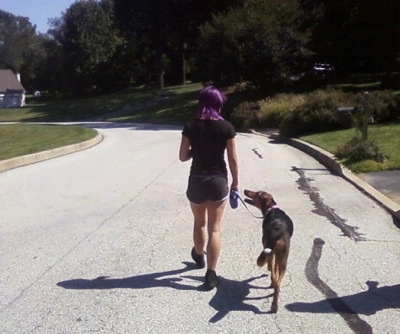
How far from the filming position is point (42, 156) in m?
19.5

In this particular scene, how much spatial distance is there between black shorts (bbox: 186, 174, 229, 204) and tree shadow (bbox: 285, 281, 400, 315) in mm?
1180

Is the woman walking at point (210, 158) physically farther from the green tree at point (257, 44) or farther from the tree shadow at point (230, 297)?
the green tree at point (257, 44)

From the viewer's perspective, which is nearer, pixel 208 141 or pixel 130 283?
pixel 208 141

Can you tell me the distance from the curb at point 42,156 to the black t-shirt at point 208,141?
11154 millimetres

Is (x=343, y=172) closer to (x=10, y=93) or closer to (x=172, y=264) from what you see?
(x=172, y=264)

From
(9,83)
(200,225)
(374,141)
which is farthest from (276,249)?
(9,83)

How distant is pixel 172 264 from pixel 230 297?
1298 mm

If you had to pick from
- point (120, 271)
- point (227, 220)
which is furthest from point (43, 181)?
point (120, 271)

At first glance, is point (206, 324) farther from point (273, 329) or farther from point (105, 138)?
point (105, 138)

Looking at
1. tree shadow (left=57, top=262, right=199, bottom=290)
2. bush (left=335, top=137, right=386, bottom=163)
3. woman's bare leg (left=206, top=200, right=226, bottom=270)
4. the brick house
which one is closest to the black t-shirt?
woman's bare leg (left=206, top=200, right=226, bottom=270)

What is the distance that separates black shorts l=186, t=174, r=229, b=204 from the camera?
6676mm

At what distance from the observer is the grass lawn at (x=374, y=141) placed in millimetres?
14539

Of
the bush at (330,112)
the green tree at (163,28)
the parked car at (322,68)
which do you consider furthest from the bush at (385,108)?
the green tree at (163,28)

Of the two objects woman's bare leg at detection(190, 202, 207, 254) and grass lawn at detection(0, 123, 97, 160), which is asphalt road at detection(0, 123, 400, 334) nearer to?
woman's bare leg at detection(190, 202, 207, 254)
